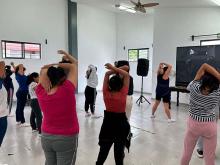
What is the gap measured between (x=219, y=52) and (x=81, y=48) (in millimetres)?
5642

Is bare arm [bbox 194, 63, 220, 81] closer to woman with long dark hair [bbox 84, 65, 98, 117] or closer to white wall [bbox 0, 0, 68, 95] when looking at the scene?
woman with long dark hair [bbox 84, 65, 98, 117]

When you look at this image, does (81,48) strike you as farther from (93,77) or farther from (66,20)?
(93,77)

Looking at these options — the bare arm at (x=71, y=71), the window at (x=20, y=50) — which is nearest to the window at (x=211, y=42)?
the window at (x=20, y=50)

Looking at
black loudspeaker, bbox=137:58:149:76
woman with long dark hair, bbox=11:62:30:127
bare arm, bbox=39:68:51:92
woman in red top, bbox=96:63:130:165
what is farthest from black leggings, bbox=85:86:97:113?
bare arm, bbox=39:68:51:92

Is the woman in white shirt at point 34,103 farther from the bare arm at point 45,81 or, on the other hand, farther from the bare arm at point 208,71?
the bare arm at point 208,71

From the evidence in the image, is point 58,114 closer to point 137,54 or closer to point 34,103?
point 34,103

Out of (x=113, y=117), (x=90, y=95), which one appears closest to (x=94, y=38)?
(x=90, y=95)

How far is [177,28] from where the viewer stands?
7.69 m

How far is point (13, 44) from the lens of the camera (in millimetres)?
7594

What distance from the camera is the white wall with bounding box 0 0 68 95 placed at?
734cm

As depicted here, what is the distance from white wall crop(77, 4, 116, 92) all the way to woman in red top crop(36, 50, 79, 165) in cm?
809

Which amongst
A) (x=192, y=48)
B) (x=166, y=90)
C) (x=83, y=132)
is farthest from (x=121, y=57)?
(x=83, y=132)

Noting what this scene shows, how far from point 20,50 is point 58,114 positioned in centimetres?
694

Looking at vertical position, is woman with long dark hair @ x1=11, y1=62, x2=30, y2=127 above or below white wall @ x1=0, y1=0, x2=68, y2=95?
below
